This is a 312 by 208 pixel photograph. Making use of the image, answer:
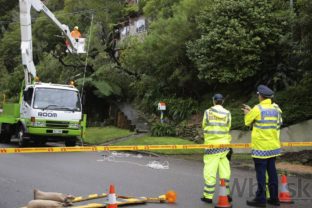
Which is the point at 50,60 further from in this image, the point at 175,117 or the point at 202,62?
the point at 202,62

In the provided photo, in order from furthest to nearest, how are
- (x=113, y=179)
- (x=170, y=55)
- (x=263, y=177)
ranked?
(x=170, y=55) < (x=113, y=179) < (x=263, y=177)

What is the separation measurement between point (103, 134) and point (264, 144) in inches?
Answer: 701

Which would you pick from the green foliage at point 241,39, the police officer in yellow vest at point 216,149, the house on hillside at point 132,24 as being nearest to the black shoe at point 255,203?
the police officer in yellow vest at point 216,149

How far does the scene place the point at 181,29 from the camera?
24469 mm

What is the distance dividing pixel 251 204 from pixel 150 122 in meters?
18.2

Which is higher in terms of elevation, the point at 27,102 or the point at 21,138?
the point at 27,102

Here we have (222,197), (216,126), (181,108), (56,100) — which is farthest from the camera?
(181,108)

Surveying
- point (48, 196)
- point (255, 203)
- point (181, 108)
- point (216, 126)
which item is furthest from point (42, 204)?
point (181, 108)

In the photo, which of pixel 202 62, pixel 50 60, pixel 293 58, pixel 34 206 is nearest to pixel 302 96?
pixel 293 58

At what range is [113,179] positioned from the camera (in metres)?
12.0

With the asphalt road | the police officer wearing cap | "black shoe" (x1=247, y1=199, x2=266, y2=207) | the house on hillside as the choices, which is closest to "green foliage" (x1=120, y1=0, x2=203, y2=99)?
the asphalt road

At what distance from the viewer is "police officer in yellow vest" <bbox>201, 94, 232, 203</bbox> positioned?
9039 mm

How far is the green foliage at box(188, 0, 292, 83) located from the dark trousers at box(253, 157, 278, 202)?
12.2 meters

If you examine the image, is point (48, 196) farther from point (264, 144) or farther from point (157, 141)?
point (157, 141)
